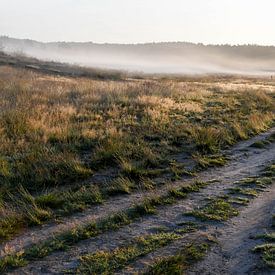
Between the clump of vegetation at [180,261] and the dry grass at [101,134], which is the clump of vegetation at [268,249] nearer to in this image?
the clump of vegetation at [180,261]

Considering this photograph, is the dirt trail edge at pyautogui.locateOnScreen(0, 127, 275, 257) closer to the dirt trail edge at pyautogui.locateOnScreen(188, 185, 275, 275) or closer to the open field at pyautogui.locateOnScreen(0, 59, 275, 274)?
the open field at pyautogui.locateOnScreen(0, 59, 275, 274)

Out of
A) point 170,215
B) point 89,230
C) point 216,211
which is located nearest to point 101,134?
point 170,215

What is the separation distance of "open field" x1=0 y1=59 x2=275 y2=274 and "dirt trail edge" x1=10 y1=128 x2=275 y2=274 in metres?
0.02

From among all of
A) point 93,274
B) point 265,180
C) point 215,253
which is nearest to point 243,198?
point 265,180

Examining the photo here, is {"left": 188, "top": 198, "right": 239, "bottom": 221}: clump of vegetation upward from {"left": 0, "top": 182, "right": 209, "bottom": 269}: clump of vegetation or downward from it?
upward

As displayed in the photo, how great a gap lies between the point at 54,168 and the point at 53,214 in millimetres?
2161

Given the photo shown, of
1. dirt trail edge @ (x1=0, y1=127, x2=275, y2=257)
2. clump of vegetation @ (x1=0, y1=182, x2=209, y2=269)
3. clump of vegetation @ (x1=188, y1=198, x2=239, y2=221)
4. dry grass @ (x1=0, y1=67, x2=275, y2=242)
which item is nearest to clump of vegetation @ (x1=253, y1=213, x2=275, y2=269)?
clump of vegetation @ (x1=188, y1=198, x2=239, y2=221)

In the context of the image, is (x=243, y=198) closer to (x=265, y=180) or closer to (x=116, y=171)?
(x=265, y=180)

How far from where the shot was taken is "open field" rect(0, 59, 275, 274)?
214 inches

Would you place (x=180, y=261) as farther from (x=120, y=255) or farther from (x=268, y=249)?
(x=268, y=249)

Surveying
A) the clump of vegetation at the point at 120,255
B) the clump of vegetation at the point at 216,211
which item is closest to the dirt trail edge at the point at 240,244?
the clump of vegetation at the point at 216,211

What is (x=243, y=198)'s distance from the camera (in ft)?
25.1

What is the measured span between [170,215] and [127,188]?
139 cm

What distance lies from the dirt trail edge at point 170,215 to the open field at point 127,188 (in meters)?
0.02
